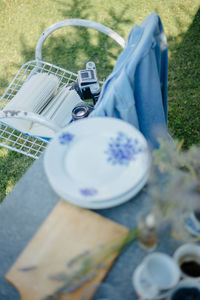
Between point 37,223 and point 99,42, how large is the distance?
2.47m

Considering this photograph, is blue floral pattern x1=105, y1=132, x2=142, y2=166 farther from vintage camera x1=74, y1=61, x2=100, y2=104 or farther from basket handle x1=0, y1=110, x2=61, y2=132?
vintage camera x1=74, y1=61, x2=100, y2=104

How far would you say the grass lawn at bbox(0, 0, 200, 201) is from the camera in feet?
7.69

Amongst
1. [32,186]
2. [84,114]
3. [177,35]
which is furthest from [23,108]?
[177,35]

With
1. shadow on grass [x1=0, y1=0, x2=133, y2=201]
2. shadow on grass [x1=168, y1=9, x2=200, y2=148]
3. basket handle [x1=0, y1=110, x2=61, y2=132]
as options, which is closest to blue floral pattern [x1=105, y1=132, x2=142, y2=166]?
basket handle [x1=0, y1=110, x2=61, y2=132]

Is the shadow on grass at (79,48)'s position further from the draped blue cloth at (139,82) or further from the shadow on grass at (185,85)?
the draped blue cloth at (139,82)

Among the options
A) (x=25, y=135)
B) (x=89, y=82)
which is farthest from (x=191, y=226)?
(x=25, y=135)

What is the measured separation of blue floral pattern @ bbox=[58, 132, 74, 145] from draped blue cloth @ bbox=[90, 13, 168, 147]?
183 mm

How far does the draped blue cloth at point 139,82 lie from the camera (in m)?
1.13

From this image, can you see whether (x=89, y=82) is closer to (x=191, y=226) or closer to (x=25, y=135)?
(x=25, y=135)

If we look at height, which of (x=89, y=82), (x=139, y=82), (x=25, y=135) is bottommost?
(x=25, y=135)

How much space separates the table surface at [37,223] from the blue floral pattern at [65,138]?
15 cm

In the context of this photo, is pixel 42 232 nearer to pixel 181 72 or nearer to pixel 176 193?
pixel 176 193

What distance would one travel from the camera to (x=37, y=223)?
938mm

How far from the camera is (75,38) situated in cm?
311
